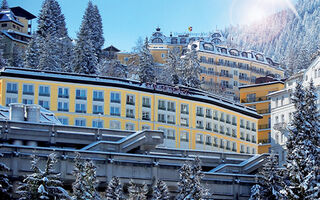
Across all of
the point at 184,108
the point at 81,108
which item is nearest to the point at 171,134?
the point at 184,108

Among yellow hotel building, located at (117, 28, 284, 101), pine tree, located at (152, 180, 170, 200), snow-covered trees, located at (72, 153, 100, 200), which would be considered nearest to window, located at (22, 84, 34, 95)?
pine tree, located at (152, 180, 170, 200)

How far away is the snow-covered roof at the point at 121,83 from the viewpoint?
91812mm

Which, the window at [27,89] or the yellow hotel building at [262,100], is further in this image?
the yellow hotel building at [262,100]

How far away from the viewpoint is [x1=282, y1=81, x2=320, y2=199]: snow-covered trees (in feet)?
142

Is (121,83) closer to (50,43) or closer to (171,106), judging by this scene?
(171,106)

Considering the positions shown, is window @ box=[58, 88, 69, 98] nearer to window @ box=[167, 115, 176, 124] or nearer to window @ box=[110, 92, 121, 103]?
window @ box=[110, 92, 121, 103]

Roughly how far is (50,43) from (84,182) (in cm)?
8877

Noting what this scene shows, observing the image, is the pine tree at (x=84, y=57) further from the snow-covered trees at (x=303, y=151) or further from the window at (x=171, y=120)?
the snow-covered trees at (x=303, y=151)

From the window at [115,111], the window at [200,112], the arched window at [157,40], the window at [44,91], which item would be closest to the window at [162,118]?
the window at [200,112]

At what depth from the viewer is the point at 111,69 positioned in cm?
12456

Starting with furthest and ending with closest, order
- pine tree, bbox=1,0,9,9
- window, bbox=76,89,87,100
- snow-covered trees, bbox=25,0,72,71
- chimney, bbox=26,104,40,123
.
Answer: pine tree, bbox=1,0,9,9, snow-covered trees, bbox=25,0,72,71, window, bbox=76,89,87,100, chimney, bbox=26,104,40,123

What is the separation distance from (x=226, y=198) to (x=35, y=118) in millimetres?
15928

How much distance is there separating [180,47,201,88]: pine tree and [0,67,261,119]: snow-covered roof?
65.1 ft

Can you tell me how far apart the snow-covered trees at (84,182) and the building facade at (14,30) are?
96.4 meters
